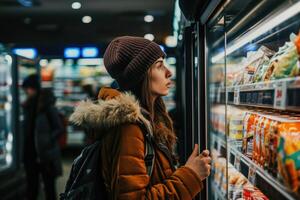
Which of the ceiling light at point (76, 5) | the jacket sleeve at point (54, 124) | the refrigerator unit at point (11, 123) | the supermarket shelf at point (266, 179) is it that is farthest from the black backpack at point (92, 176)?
the ceiling light at point (76, 5)

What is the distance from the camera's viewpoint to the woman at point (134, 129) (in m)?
1.34

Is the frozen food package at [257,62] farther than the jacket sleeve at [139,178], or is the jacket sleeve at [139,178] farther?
the frozen food package at [257,62]

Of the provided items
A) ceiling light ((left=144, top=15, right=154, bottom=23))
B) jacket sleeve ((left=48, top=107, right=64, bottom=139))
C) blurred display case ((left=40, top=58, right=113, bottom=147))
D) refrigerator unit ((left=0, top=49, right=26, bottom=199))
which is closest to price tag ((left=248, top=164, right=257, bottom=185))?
jacket sleeve ((left=48, top=107, right=64, bottom=139))

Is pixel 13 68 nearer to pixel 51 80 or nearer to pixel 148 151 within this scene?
pixel 51 80

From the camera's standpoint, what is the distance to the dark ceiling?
28.8 feet

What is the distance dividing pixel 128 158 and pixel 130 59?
394 mm

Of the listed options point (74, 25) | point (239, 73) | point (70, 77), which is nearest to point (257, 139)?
point (239, 73)

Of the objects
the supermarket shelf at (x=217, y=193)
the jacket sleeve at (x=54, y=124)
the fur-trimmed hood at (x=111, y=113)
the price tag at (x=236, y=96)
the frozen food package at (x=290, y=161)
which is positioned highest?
the price tag at (x=236, y=96)

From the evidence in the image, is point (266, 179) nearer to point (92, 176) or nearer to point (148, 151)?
point (148, 151)

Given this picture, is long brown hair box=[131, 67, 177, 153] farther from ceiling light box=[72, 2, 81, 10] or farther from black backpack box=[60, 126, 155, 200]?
ceiling light box=[72, 2, 81, 10]

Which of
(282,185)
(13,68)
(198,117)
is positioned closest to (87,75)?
(13,68)

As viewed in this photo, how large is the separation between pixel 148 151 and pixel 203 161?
0.74 feet

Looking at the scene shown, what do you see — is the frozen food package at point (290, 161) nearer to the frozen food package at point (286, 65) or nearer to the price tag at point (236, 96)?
the frozen food package at point (286, 65)

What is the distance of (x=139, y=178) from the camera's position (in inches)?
52.3
